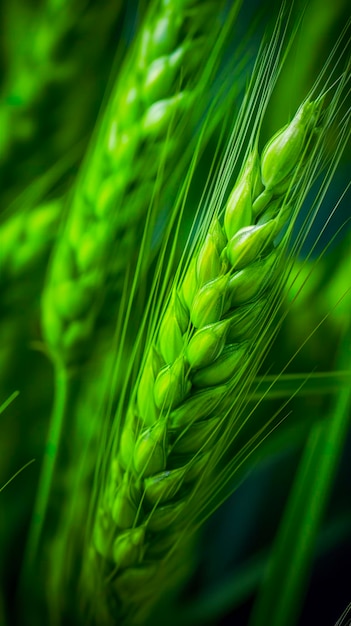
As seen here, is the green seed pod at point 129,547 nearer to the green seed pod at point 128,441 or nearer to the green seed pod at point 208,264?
the green seed pod at point 128,441

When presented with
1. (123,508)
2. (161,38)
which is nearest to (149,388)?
(123,508)

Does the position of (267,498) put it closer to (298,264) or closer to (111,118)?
(298,264)

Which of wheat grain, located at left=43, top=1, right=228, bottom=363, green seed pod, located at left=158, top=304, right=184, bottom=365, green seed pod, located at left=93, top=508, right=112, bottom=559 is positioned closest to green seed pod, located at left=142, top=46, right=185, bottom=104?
wheat grain, located at left=43, top=1, right=228, bottom=363

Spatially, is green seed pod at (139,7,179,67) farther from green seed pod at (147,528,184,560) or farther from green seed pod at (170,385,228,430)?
green seed pod at (147,528,184,560)

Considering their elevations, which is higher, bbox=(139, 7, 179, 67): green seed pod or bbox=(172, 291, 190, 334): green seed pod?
bbox=(139, 7, 179, 67): green seed pod

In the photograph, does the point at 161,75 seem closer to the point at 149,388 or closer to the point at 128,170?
the point at 128,170

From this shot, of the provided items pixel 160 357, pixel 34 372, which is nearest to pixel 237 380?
pixel 160 357

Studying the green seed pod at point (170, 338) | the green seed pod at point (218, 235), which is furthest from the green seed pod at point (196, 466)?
the green seed pod at point (218, 235)
